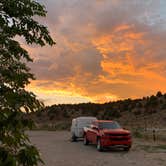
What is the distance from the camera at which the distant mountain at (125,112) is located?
7273 cm

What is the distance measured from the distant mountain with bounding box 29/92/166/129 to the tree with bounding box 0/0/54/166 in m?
52.7

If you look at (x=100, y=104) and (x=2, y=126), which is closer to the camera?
(x=2, y=126)

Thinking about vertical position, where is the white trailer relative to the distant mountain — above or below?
below

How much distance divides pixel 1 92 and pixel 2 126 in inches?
22.6

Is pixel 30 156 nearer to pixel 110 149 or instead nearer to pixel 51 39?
pixel 51 39

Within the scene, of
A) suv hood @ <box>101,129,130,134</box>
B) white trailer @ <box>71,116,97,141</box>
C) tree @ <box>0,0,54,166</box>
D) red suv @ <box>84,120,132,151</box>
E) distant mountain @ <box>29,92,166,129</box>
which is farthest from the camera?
distant mountain @ <box>29,92,166,129</box>

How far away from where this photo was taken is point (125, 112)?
290 ft

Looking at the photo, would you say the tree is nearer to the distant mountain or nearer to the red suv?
the red suv

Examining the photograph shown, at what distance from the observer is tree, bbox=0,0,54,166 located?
8648 millimetres

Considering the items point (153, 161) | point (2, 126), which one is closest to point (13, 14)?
point (2, 126)

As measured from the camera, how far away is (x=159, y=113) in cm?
7719

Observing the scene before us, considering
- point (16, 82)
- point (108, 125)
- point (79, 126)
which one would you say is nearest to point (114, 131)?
point (108, 125)

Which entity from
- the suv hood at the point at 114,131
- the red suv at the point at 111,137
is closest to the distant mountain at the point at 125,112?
the red suv at the point at 111,137

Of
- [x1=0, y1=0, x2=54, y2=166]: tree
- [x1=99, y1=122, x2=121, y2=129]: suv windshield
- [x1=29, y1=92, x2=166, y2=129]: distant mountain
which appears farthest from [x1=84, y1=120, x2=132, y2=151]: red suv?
[x1=29, y1=92, x2=166, y2=129]: distant mountain
